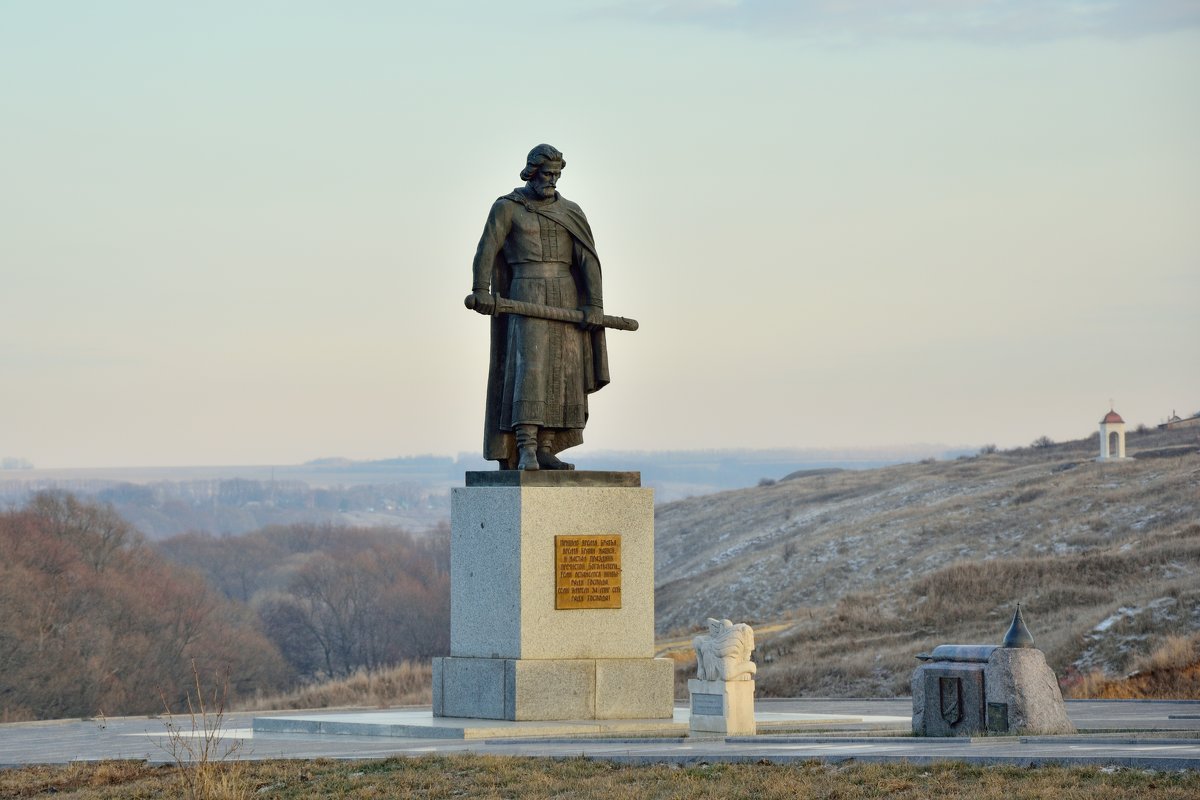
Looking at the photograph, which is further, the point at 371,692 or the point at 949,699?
the point at 371,692

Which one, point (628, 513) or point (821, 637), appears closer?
point (628, 513)

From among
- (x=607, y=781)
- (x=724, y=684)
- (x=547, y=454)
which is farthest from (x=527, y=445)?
(x=607, y=781)

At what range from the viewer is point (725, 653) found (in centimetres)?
1378

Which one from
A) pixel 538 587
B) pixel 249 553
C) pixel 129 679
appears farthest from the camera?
pixel 249 553

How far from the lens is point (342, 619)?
73.1 metres

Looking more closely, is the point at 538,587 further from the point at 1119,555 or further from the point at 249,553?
the point at 249,553

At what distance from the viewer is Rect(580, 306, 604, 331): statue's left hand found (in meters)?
15.9

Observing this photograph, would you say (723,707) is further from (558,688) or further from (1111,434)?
(1111,434)

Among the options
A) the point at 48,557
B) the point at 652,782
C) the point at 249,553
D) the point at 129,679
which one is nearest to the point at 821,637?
the point at 652,782

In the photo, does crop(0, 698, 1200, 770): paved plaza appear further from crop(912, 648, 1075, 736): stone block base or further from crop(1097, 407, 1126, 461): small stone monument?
crop(1097, 407, 1126, 461): small stone monument

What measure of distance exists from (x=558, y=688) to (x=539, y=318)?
3379mm

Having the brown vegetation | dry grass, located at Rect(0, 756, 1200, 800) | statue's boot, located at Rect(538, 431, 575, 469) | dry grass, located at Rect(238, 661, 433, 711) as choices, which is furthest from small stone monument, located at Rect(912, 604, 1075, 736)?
the brown vegetation

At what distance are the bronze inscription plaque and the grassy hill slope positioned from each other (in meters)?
10.3

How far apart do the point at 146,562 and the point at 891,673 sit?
40.5 metres
